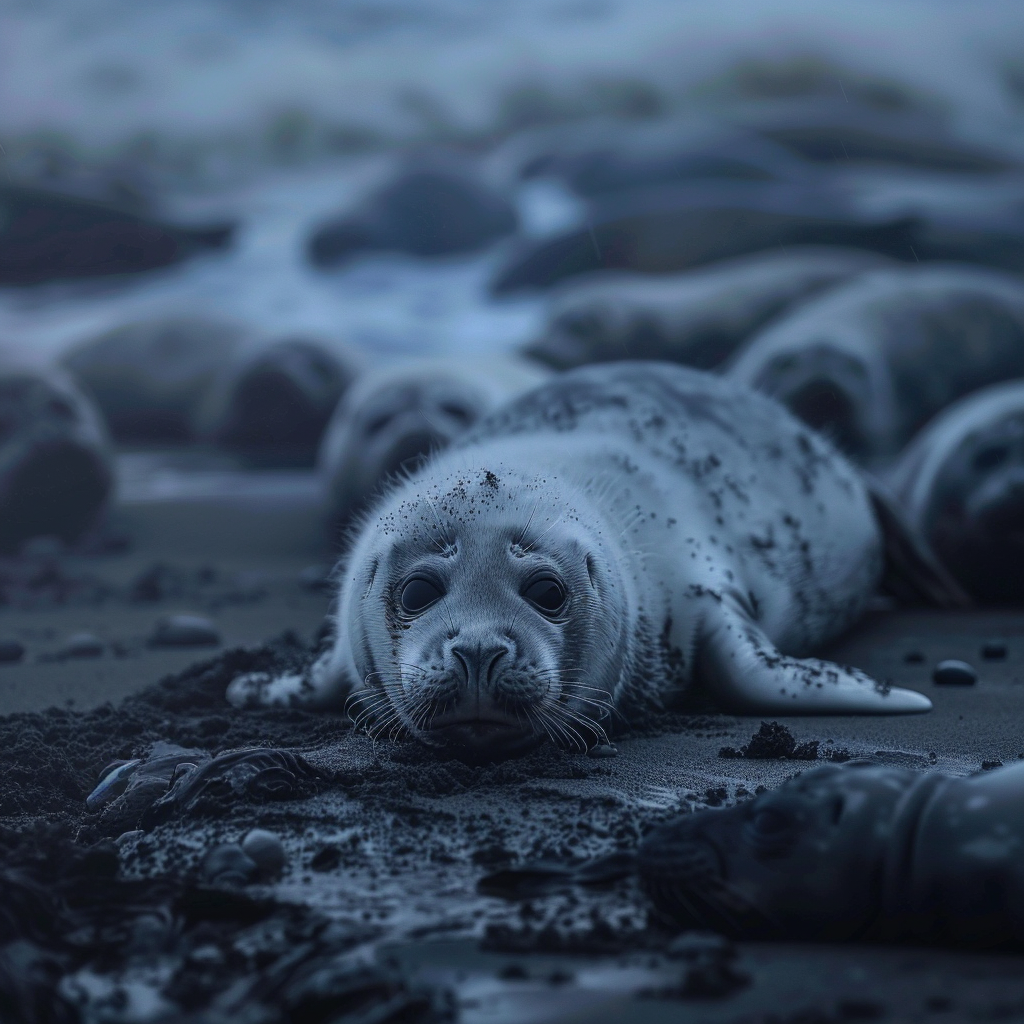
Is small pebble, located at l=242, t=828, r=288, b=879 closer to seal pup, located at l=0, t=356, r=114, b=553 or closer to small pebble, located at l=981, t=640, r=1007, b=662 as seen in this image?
small pebble, located at l=981, t=640, r=1007, b=662

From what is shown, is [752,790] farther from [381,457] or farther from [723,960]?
[381,457]

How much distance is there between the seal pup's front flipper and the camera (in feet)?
9.57

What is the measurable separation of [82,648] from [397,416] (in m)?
2.78

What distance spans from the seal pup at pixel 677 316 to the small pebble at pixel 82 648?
4.91 meters

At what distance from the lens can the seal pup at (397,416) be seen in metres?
5.97

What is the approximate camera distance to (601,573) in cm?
269

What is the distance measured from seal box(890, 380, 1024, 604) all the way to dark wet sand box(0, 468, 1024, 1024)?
0.65 metres

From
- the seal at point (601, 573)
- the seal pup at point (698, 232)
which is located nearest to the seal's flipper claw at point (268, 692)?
the seal at point (601, 573)

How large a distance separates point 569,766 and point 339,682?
33.0 inches

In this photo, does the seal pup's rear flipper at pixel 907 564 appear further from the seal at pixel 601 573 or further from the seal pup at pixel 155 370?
the seal pup at pixel 155 370

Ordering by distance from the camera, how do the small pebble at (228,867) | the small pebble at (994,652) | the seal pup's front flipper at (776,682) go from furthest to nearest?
1. the small pebble at (994,652)
2. the seal pup's front flipper at (776,682)
3. the small pebble at (228,867)

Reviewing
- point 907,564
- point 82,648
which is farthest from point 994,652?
point 82,648

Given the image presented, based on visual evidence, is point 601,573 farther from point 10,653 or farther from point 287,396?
point 287,396

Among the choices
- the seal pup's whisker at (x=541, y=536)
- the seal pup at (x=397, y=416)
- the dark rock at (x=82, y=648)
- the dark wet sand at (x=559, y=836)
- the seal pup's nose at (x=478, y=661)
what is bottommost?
the dark wet sand at (x=559, y=836)
